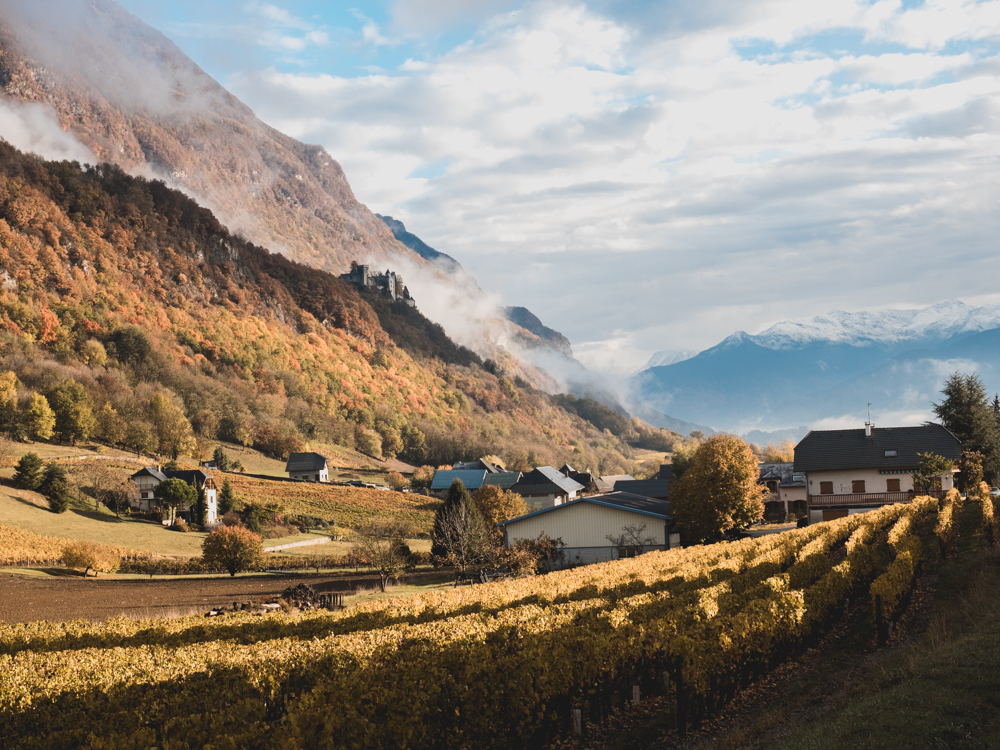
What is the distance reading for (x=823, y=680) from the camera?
1583 cm

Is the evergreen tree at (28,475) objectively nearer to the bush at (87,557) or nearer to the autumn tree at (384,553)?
the bush at (87,557)

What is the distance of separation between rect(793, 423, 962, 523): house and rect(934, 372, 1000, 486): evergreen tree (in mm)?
3866

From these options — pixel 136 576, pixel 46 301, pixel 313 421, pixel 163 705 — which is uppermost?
pixel 46 301

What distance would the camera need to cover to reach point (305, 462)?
12125cm

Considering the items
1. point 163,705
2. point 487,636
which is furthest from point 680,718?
point 163,705

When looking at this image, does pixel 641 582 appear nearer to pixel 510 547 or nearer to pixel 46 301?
pixel 510 547

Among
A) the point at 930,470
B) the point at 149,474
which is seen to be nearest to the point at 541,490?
the point at 149,474

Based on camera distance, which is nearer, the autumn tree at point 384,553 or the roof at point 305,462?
the autumn tree at point 384,553

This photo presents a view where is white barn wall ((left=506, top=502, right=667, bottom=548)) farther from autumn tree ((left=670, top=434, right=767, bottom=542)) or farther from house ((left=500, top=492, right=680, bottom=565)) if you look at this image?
autumn tree ((left=670, top=434, right=767, bottom=542))

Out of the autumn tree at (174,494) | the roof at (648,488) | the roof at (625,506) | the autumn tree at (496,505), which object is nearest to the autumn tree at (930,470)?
the roof at (625,506)

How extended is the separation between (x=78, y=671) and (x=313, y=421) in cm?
15419

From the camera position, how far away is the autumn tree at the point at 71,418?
9700cm

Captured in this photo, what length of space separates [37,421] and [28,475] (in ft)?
104

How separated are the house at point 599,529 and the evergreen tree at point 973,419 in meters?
31.1
